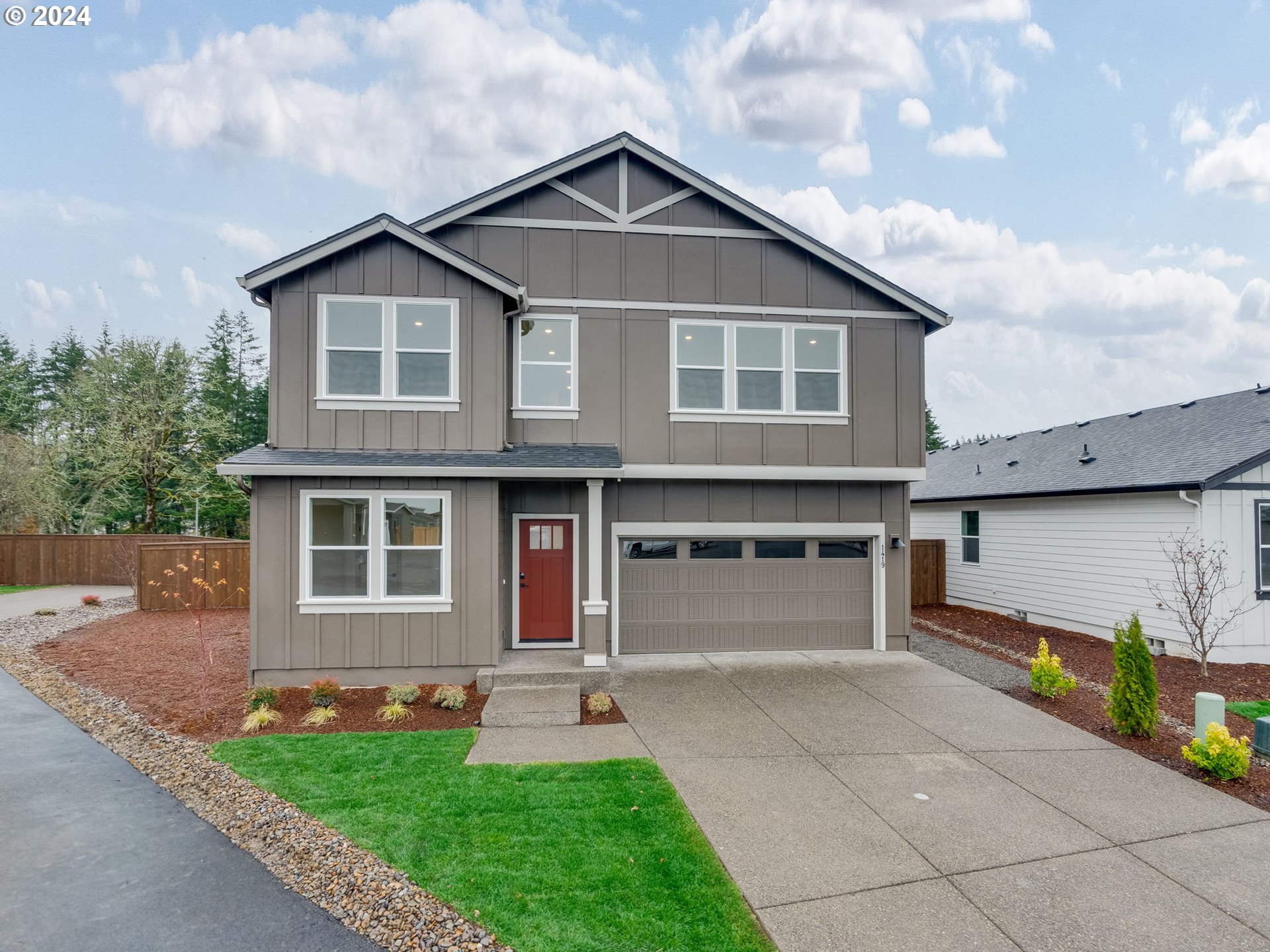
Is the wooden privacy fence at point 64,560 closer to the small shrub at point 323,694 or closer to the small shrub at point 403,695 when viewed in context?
the small shrub at point 323,694

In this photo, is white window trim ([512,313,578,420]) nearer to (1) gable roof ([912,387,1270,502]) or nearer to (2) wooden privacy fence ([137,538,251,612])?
(2) wooden privacy fence ([137,538,251,612])

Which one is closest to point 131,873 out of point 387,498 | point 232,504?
point 387,498

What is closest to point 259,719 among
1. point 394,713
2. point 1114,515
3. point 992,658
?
point 394,713

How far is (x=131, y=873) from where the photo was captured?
3.92m

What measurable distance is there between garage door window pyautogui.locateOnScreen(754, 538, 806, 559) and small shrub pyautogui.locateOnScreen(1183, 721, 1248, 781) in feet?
17.2

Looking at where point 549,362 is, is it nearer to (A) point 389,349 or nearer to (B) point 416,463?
(A) point 389,349

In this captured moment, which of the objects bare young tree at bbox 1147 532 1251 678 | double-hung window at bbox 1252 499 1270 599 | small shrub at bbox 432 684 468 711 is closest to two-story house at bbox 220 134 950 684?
small shrub at bbox 432 684 468 711

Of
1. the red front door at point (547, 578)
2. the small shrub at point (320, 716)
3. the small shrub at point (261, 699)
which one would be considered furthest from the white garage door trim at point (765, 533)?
the small shrub at point (261, 699)

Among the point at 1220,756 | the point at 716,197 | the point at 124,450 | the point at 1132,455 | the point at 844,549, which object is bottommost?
the point at 1220,756

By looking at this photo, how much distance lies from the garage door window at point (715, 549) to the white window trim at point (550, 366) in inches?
114

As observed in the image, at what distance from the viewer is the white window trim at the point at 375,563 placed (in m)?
7.90

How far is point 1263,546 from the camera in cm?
999

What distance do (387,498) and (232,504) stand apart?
21744mm

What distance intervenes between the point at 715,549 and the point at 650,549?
108cm
